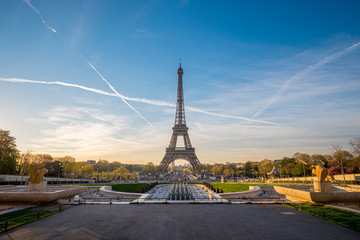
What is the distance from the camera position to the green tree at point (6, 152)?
40.9m

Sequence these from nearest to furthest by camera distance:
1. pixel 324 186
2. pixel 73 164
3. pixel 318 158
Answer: pixel 324 186, pixel 73 164, pixel 318 158

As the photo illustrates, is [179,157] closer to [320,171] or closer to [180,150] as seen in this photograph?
[180,150]

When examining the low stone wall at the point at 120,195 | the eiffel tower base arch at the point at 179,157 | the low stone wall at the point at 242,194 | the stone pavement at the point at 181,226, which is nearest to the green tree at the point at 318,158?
the eiffel tower base arch at the point at 179,157

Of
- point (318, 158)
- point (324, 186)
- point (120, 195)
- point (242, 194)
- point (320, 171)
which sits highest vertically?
point (318, 158)

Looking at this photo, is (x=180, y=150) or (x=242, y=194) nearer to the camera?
(x=242, y=194)

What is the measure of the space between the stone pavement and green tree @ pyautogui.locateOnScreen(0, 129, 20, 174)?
4045cm

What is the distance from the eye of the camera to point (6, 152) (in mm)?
41594

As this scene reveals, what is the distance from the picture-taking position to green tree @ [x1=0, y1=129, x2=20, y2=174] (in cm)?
4094

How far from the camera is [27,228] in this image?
955 centimetres

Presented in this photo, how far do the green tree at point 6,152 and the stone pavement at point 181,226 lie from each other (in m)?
40.5

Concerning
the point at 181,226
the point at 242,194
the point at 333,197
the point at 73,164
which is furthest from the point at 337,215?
the point at 73,164

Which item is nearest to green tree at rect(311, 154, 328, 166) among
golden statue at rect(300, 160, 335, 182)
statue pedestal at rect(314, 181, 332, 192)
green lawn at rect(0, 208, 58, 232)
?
golden statue at rect(300, 160, 335, 182)

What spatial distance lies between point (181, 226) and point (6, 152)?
161 ft

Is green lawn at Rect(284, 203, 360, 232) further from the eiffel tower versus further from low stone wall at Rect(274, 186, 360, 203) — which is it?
the eiffel tower
